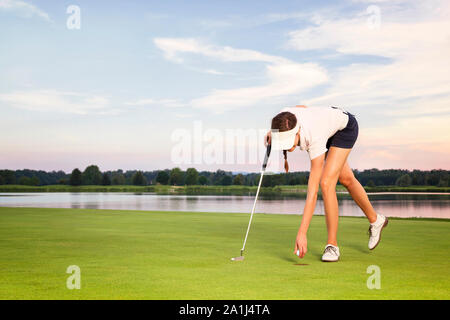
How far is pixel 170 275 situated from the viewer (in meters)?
4.44

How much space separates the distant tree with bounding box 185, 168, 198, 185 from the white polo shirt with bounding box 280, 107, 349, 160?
442 ft

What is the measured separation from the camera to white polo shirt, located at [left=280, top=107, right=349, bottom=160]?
540cm

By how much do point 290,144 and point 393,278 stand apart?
5.98 ft

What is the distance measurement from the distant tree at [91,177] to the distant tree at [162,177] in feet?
60.5

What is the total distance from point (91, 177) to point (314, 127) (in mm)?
152836

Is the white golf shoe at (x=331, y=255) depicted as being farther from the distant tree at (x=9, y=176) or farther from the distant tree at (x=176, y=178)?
the distant tree at (x=176, y=178)

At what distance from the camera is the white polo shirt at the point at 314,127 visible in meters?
5.40

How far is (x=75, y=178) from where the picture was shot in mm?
147500

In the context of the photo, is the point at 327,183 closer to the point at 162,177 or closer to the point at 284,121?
the point at 284,121

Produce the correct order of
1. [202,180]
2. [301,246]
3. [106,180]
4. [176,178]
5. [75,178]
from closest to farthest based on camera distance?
1. [301,246]
2. [176,178]
3. [202,180]
4. [75,178]
5. [106,180]

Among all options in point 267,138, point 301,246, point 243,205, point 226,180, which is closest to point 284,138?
point 267,138

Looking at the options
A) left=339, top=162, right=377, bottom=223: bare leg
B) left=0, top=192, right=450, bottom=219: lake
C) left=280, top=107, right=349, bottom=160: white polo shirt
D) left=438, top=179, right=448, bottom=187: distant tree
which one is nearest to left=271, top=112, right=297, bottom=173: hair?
left=280, top=107, right=349, bottom=160: white polo shirt
